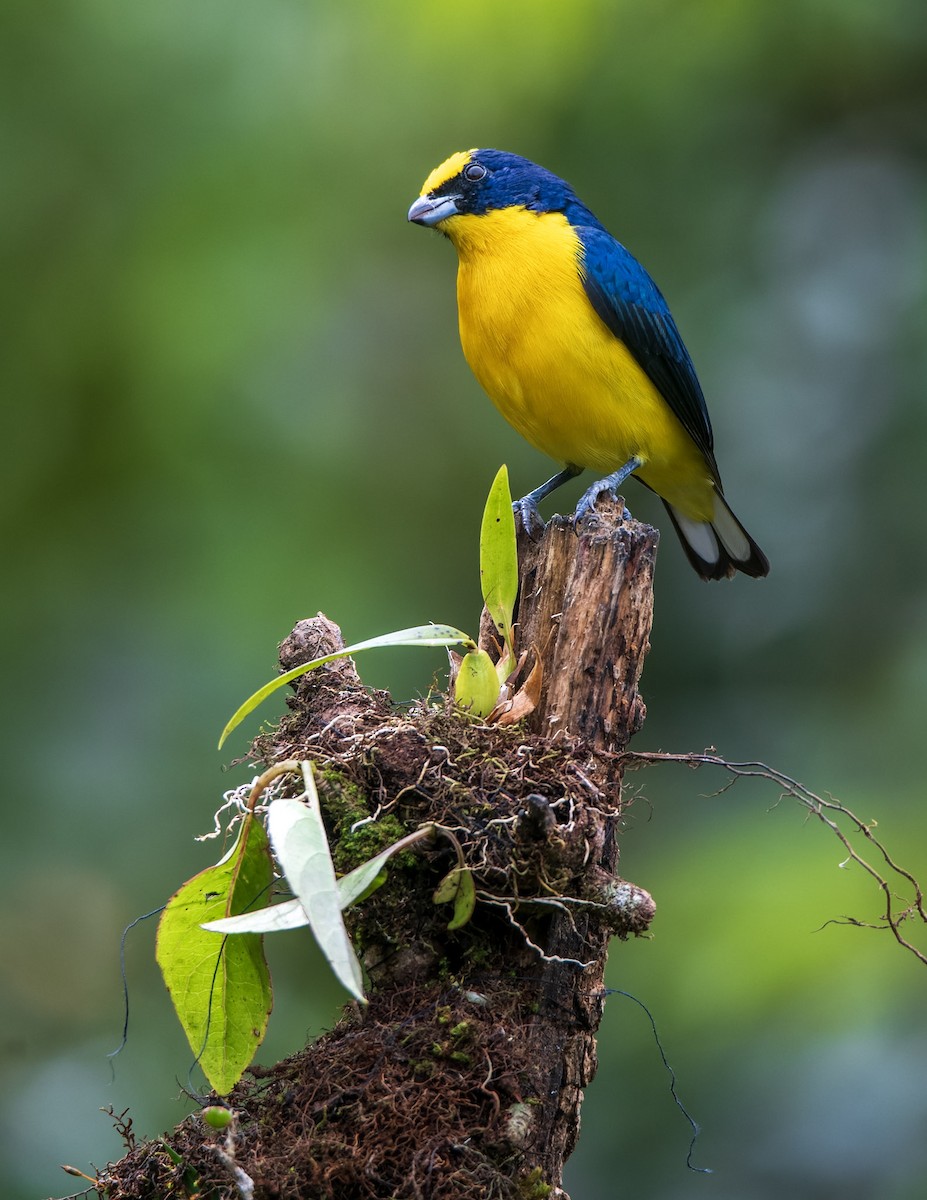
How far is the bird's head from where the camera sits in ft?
17.0

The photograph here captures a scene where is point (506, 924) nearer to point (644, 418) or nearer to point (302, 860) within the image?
point (302, 860)

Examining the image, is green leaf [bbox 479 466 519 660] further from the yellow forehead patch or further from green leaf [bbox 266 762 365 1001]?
the yellow forehead patch

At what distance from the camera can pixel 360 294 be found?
7387 millimetres

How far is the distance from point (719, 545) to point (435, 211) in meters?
1.97

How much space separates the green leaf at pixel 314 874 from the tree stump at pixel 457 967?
20cm

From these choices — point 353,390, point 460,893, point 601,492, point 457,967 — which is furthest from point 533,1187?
point 353,390

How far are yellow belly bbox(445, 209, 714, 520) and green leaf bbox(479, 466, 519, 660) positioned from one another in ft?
5.51

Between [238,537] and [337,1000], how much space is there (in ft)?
7.10

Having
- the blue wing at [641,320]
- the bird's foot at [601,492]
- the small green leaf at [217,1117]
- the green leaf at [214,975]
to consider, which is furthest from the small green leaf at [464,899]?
the blue wing at [641,320]

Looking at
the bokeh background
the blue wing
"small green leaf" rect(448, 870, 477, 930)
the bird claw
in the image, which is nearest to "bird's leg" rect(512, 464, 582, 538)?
the bird claw

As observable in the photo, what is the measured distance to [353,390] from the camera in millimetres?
7160

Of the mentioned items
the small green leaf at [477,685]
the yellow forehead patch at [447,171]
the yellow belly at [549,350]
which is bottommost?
the small green leaf at [477,685]

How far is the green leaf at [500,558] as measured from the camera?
3.31 meters

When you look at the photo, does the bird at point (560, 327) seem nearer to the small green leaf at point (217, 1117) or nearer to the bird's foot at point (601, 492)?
the bird's foot at point (601, 492)
